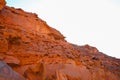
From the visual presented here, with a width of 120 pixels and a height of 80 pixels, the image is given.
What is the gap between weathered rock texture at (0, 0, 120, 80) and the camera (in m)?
19.0

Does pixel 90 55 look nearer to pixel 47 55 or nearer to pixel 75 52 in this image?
pixel 75 52

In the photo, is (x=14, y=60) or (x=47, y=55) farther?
(x=47, y=55)

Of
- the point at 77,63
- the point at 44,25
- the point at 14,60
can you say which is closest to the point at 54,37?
the point at 44,25

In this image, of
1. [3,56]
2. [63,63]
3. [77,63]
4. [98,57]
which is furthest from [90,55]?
[3,56]

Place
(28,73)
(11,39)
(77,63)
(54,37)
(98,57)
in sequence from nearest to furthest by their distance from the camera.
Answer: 1. (28,73)
2. (11,39)
3. (77,63)
4. (54,37)
5. (98,57)

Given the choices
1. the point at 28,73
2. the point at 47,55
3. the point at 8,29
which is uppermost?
the point at 8,29

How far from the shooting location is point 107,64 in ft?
93.7

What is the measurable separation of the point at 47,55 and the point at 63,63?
1.82 meters

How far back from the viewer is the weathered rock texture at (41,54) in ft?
62.2

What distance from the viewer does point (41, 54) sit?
21.9 m

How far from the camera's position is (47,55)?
22.4m

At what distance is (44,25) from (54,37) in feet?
5.72

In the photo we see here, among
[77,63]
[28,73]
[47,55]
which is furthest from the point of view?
[77,63]

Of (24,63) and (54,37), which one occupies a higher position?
(54,37)
